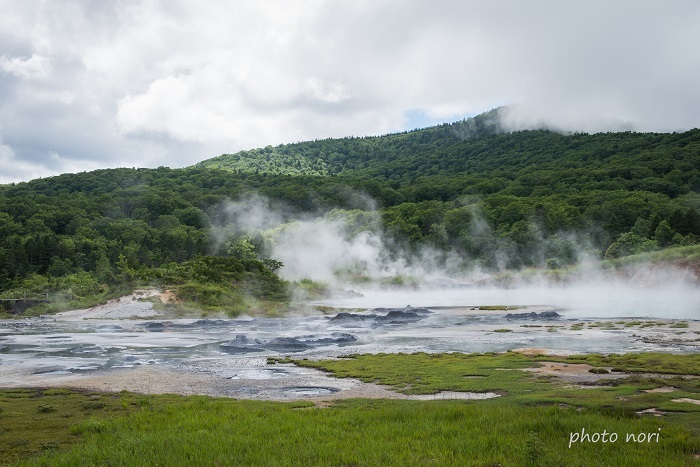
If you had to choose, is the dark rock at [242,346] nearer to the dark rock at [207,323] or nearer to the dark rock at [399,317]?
the dark rock at [207,323]

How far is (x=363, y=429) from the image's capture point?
523 inches

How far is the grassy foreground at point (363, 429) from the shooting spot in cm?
1102

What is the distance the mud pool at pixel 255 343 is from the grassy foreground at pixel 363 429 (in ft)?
14.4

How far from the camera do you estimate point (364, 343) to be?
134 ft

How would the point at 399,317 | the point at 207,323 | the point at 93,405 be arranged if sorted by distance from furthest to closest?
the point at 399,317
the point at 207,323
the point at 93,405

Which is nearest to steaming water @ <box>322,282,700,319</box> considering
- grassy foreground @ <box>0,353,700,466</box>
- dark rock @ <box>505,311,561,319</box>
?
dark rock @ <box>505,311,561,319</box>

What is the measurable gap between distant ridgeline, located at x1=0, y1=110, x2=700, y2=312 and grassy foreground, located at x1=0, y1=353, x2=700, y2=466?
56.9 m

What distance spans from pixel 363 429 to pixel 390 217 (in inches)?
5723

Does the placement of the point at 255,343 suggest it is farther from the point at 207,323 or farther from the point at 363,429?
the point at 363,429

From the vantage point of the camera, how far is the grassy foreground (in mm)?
11023

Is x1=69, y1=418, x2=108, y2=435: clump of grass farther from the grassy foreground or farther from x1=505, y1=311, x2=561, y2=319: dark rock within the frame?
x1=505, y1=311, x2=561, y2=319: dark rock

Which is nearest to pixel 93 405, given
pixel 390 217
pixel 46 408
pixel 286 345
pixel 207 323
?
pixel 46 408

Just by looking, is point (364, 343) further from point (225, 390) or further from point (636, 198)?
point (636, 198)

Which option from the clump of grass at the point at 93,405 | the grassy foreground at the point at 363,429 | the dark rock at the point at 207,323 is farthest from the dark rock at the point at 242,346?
the dark rock at the point at 207,323
